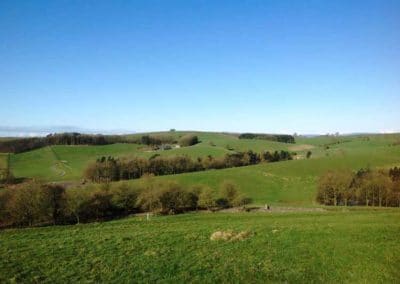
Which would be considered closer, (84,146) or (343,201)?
(343,201)

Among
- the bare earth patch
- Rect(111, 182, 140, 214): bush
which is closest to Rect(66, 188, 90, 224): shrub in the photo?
Rect(111, 182, 140, 214): bush

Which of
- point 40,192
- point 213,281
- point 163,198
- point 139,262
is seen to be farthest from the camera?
point 163,198

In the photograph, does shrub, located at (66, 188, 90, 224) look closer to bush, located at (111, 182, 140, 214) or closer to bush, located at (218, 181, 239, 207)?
bush, located at (111, 182, 140, 214)

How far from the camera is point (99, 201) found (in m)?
65.8

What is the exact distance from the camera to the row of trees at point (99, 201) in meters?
55.3

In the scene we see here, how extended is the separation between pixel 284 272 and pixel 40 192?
169 feet

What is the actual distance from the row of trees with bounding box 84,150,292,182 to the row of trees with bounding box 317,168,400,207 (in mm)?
56016

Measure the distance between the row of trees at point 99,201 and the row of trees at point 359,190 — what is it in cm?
1792

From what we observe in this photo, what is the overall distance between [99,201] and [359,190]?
178ft

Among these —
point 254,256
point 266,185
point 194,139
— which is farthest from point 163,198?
point 194,139

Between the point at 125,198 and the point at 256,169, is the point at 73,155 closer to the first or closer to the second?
the point at 256,169

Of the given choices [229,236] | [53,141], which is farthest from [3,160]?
[229,236]

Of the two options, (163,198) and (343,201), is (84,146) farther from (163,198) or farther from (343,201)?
(343,201)

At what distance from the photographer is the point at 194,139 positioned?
19738 cm
